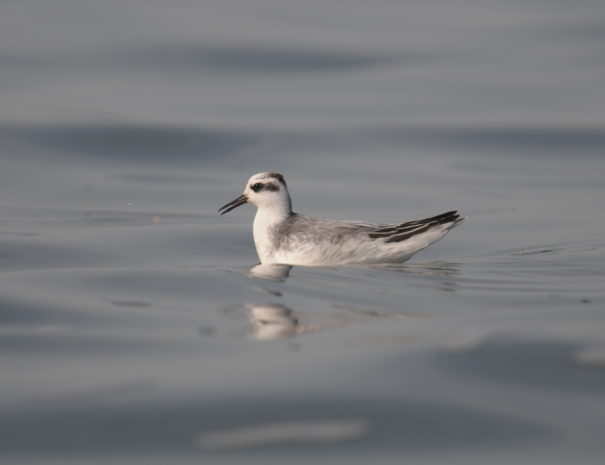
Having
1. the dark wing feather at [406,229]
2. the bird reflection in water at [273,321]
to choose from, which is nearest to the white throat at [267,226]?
the dark wing feather at [406,229]

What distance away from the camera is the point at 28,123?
54.5ft

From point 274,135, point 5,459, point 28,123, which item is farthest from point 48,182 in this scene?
point 5,459

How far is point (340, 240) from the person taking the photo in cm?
1025

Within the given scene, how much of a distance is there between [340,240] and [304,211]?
305 centimetres

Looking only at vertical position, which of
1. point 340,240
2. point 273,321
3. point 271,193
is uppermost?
point 271,193

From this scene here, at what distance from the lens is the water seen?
572 cm

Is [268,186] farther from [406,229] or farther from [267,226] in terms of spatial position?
[406,229]

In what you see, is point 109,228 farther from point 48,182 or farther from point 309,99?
point 309,99

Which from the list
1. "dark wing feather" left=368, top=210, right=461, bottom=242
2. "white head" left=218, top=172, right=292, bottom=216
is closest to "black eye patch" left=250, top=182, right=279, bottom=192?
"white head" left=218, top=172, right=292, bottom=216

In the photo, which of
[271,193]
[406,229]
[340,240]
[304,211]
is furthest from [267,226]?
[304,211]

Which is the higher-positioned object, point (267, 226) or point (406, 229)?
point (267, 226)

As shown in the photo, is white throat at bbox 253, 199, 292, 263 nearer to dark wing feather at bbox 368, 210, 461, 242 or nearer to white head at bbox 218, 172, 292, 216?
white head at bbox 218, 172, 292, 216

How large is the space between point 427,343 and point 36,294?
11.1 ft

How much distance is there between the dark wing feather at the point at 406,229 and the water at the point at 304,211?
0.40 meters
